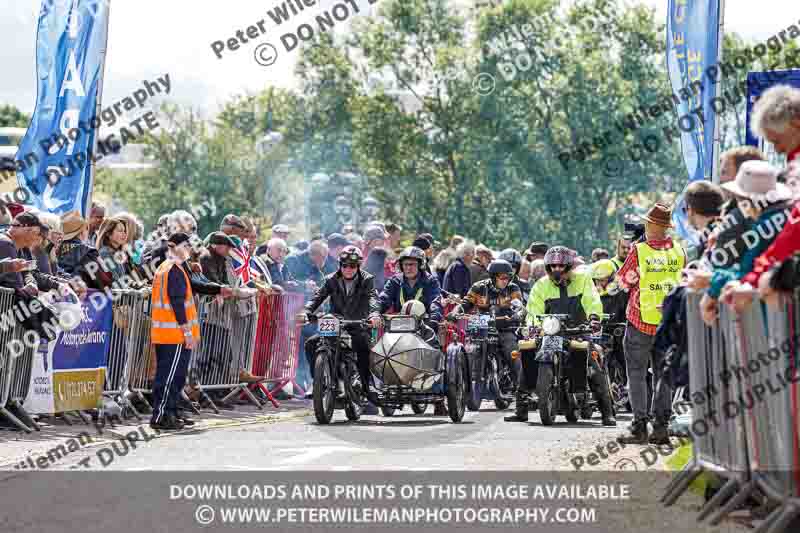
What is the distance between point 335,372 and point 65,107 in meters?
4.02

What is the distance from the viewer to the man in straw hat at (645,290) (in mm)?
13453

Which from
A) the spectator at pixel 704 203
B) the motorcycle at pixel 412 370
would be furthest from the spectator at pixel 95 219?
the spectator at pixel 704 203

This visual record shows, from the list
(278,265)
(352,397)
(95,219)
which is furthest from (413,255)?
(278,265)

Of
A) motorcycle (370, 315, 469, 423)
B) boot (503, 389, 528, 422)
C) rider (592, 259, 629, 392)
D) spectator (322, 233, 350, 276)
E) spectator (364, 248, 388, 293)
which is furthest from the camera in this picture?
spectator (322, 233, 350, 276)

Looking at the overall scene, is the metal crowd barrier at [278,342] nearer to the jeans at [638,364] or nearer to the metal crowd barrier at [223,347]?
the metal crowd barrier at [223,347]

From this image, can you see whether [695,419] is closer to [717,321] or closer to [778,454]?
[717,321]

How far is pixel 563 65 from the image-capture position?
7306cm

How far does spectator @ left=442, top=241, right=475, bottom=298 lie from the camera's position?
21.4 metres

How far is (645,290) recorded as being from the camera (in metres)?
13.4

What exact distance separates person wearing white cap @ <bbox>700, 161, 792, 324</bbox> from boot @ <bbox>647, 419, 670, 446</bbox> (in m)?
4.96

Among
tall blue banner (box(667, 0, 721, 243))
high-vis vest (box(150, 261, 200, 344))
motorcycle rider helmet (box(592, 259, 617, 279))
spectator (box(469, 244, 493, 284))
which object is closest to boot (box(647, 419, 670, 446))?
tall blue banner (box(667, 0, 721, 243))

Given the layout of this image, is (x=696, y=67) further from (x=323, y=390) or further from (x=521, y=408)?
(x=323, y=390)

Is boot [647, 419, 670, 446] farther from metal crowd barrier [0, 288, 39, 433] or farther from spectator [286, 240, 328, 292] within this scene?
spectator [286, 240, 328, 292]

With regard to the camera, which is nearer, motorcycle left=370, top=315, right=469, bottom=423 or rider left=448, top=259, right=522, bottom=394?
motorcycle left=370, top=315, right=469, bottom=423
